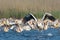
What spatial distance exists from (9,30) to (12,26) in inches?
14.3

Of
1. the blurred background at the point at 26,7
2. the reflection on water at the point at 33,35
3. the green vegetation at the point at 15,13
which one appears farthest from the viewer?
the blurred background at the point at 26,7

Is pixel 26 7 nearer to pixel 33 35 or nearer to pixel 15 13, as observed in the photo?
pixel 15 13

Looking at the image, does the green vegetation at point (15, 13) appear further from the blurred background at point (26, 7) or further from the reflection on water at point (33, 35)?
the reflection on water at point (33, 35)

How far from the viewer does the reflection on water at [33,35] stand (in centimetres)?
1964

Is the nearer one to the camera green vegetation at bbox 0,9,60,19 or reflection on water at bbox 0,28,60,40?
reflection on water at bbox 0,28,60,40

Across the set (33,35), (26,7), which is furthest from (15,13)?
(33,35)

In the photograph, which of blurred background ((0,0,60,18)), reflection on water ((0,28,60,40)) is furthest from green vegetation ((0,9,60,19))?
reflection on water ((0,28,60,40))

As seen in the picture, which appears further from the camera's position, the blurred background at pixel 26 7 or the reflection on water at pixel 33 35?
the blurred background at pixel 26 7

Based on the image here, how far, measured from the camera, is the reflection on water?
19641 mm

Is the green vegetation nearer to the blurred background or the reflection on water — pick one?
the blurred background

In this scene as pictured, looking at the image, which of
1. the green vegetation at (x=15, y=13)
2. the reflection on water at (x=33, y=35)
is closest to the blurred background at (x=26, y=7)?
the green vegetation at (x=15, y=13)

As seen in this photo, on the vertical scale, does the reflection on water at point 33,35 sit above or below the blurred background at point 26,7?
below

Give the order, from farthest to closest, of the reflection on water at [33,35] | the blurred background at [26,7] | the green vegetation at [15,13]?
1. the blurred background at [26,7]
2. the green vegetation at [15,13]
3. the reflection on water at [33,35]

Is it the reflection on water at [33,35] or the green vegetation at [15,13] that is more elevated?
the green vegetation at [15,13]
